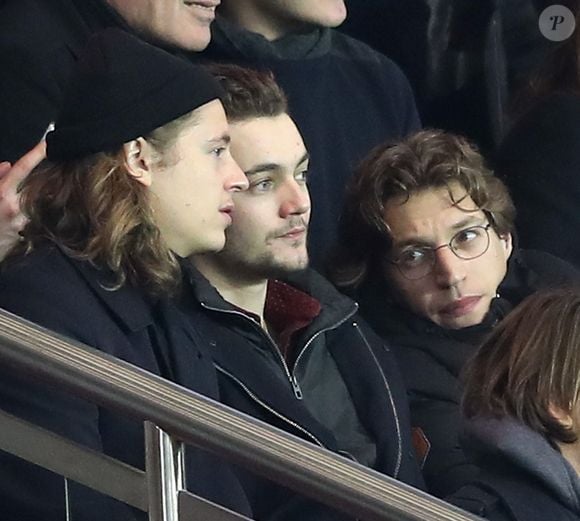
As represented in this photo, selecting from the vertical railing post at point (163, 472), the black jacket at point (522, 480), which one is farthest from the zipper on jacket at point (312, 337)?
the vertical railing post at point (163, 472)

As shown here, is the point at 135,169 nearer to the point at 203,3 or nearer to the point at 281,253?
the point at 281,253

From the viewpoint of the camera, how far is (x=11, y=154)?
262cm

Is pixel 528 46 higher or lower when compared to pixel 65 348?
lower

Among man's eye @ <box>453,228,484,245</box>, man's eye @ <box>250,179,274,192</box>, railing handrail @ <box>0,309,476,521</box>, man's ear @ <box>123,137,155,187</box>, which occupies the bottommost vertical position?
man's eye @ <box>453,228,484,245</box>

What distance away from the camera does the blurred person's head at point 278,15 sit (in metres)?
2.98

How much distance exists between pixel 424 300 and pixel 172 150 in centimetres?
52

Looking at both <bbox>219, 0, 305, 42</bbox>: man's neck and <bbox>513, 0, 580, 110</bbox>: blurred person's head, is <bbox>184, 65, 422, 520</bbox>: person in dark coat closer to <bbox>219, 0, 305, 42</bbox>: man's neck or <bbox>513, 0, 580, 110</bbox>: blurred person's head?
<bbox>219, 0, 305, 42</bbox>: man's neck

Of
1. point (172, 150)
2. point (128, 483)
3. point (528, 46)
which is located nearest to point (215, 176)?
point (172, 150)

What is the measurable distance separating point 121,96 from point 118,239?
0.62ft

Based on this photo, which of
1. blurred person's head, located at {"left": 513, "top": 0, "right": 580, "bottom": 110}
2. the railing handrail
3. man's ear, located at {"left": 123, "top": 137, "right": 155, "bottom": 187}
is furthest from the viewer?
blurred person's head, located at {"left": 513, "top": 0, "right": 580, "bottom": 110}

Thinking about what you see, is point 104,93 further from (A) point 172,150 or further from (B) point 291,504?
(B) point 291,504

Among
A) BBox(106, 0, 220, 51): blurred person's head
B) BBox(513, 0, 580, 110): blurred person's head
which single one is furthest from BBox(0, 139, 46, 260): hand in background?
BBox(513, 0, 580, 110): blurred person's head

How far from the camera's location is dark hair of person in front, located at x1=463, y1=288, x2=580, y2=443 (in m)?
2.12

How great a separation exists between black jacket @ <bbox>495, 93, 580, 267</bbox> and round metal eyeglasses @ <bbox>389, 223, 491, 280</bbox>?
1.41 ft
